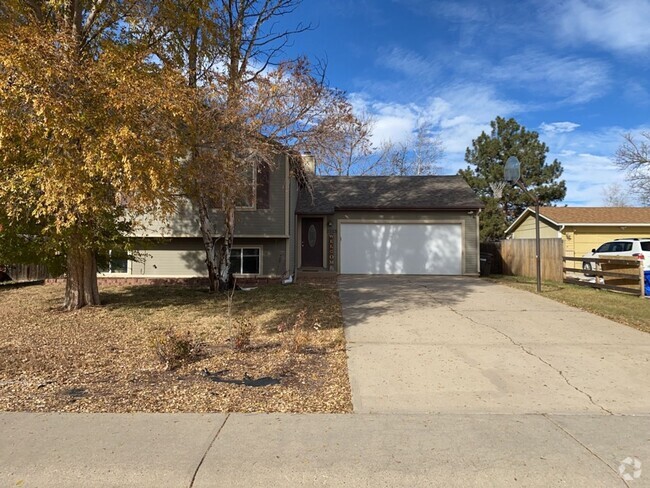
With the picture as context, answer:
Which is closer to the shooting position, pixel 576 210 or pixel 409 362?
pixel 409 362

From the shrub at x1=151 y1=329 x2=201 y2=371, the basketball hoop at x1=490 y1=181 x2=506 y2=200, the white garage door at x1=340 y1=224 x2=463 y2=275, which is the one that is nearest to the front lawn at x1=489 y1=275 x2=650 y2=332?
the white garage door at x1=340 y1=224 x2=463 y2=275

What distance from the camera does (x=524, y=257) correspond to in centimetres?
1875

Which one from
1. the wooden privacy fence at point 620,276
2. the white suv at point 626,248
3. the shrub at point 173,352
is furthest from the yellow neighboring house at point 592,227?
the shrub at point 173,352

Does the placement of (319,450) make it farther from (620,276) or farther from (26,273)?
(26,273)

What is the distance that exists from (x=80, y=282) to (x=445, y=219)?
42.4 feet

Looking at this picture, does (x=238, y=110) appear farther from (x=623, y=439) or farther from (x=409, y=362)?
(x=623, y=439)

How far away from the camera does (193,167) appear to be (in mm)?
8258

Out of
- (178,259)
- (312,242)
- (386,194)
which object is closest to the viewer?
(178,259)

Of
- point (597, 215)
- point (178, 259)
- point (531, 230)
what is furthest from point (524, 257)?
point (178, 259)

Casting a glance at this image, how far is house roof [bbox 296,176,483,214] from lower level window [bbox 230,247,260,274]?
116 inches

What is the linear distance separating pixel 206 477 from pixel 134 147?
185 inches

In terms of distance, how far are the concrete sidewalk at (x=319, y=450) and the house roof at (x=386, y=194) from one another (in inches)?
530

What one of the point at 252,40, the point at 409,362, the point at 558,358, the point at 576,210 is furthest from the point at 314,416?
the point at 576,210

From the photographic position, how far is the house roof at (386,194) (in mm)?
17578
